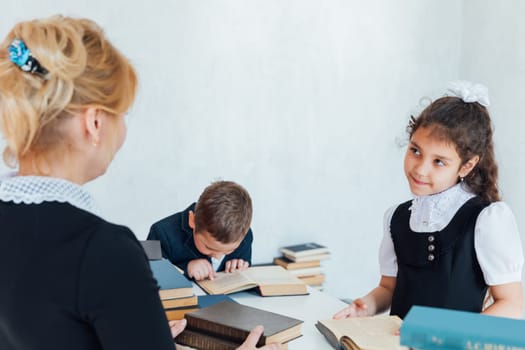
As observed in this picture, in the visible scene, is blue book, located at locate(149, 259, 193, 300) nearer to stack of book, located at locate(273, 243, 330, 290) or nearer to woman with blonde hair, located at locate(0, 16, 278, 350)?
woman with blonde hair, located at locate(0, 16, 278, 350)

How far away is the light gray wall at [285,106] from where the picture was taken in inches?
123

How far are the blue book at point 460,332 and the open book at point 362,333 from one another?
66cm

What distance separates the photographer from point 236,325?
4.49 feet

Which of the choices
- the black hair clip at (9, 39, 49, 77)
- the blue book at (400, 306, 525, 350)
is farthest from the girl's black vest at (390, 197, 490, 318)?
the black hair clip at (9, 39, 49, 77)

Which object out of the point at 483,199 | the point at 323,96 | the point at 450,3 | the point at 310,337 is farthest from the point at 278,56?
the point at 310,337

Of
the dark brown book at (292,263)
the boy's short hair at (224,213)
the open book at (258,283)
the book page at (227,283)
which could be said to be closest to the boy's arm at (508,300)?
the open book at (258,283)

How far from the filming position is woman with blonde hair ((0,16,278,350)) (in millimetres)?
862

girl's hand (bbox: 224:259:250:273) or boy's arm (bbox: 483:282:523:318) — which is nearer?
boy's arm (bbox: 483:282:523:318)

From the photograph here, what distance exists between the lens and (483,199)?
5.67 feet

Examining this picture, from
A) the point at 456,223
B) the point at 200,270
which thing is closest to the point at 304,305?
the point at 200,270

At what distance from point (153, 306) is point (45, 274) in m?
0.16

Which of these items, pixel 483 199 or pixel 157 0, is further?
pixel 157 0

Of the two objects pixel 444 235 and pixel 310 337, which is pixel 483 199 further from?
pixel 310 337

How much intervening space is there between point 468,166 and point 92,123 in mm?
1163
